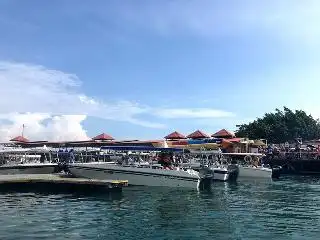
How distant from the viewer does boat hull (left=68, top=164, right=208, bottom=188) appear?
3759 centimetres

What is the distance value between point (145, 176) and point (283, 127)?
64.7 metres

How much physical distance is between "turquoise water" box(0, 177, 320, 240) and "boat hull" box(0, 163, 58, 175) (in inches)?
428

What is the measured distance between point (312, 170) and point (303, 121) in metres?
34.1

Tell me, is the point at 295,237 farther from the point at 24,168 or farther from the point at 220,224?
the point at 24,168

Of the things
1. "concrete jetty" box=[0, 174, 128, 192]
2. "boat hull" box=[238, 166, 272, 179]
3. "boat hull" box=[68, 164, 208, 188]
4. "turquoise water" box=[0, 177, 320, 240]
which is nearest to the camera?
"turquoise water" box=[0, 177, 320, 240]

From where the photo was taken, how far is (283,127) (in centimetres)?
9575

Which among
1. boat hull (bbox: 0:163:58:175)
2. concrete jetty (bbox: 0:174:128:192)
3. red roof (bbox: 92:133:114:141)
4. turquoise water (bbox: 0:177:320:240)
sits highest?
red roof (bbox: 92:133:114:141)

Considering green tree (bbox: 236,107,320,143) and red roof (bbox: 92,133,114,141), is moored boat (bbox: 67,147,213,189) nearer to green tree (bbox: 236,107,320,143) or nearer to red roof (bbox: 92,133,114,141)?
red roof (bbox: 92,133,114,141)

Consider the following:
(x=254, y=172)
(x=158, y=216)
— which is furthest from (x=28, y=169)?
(x=254, y=172)

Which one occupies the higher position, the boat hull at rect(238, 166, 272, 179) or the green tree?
the green tree

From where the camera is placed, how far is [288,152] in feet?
247

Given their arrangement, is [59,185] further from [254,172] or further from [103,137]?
[103,137]

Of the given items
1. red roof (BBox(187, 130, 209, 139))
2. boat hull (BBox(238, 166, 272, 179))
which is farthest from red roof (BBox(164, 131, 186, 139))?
boat hull (BBox(238, 166, 272, 179))

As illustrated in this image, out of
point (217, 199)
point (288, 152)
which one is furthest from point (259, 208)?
point (288, 152)
